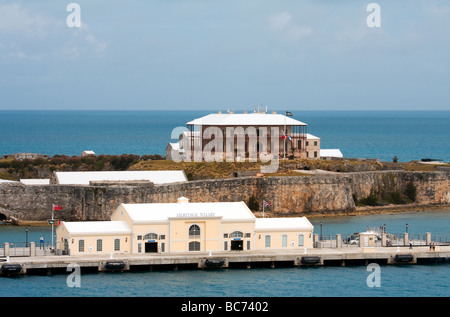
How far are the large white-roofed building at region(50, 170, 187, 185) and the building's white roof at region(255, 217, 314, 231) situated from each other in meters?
19.1

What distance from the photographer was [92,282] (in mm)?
59562

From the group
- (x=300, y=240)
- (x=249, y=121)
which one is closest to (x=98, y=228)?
(x=300, y=240)

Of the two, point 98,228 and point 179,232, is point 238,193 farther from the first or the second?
point 98,228

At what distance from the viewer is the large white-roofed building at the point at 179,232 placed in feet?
213

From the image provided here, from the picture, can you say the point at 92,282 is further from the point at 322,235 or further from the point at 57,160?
the point at 57,160

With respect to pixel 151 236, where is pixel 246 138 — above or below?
A: above

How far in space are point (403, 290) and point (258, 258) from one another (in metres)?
9.13

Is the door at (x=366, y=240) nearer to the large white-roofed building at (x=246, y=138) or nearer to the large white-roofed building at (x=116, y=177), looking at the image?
the large white-roofed building at (x=116, y=177)

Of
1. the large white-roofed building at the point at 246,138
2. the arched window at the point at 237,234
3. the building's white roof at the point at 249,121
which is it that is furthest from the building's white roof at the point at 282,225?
the building's white roof at the point at 249,121

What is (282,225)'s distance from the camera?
68.2 metres

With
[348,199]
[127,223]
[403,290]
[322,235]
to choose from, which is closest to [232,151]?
[348,199]

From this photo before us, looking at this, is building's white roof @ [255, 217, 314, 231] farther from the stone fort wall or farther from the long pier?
the stone fort wall

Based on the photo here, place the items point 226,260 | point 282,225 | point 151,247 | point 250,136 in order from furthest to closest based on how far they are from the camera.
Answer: point 250,136, point 282,225, point 151,247, point 226,260

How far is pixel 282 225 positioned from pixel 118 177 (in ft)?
75.5
